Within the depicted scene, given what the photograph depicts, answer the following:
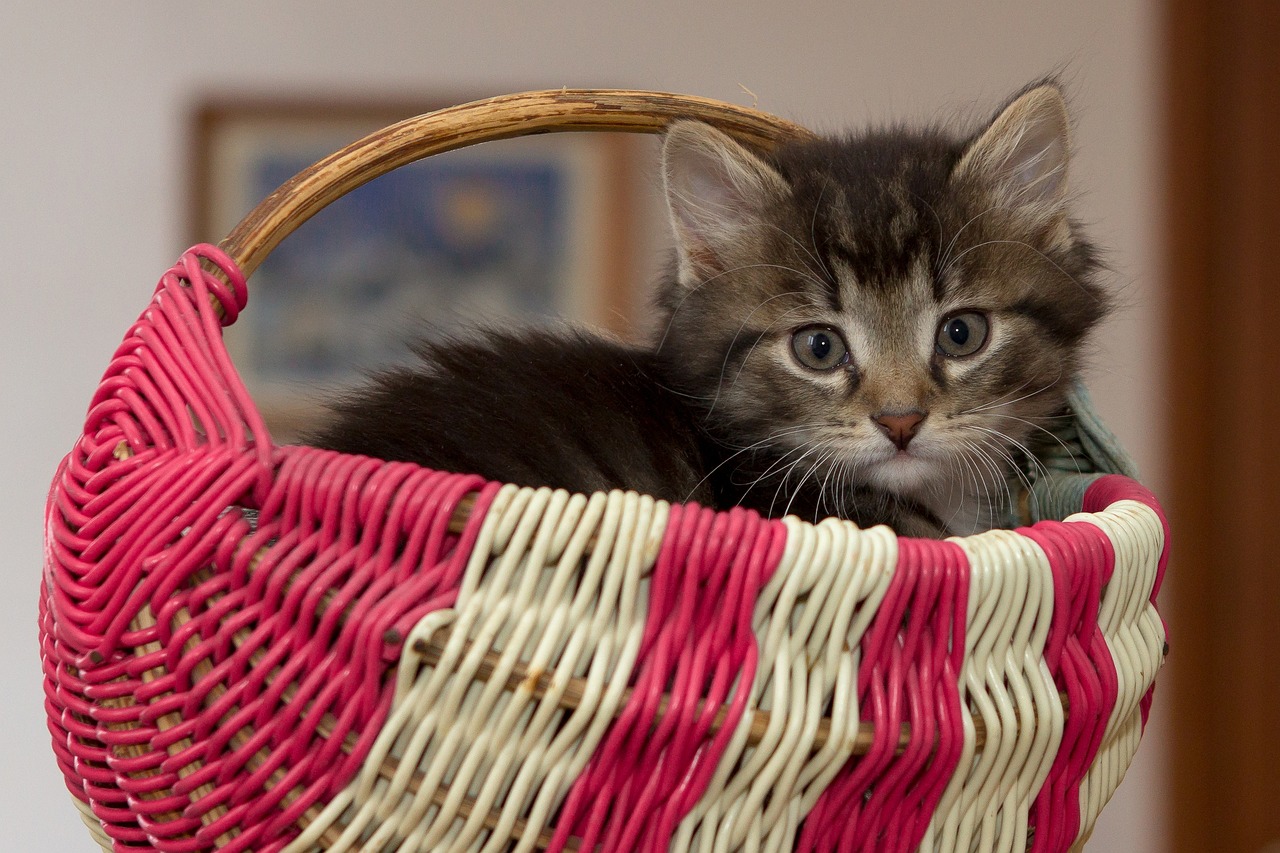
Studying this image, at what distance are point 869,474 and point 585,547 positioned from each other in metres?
0.58

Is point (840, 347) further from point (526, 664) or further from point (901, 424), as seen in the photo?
point (526, 664)

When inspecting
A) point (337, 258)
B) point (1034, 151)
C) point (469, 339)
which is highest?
point (1034, 151)

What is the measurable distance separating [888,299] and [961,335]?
10cm

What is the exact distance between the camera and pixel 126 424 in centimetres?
82

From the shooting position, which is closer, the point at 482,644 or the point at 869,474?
the point at 482,644

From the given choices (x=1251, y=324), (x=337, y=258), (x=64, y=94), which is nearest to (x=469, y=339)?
(x=337, y=258)

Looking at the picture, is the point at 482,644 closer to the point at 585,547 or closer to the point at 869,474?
the point at 585,547

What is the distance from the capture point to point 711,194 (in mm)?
1328

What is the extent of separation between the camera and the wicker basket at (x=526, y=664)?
0.71 metres

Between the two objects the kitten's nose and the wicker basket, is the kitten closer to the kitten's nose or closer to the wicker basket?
the kitten's nose

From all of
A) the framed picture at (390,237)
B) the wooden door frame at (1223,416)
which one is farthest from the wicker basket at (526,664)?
the wooden door frame at (1223,416)

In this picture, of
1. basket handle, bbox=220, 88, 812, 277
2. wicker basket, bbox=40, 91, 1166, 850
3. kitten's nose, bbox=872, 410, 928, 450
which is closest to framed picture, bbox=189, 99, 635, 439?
basket handle, bbox=220, 88, 812, 277

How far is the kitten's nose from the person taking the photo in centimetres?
116

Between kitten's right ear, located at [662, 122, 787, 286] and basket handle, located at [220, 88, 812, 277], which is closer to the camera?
basket handle, located at [220, 88, 812, 277]
